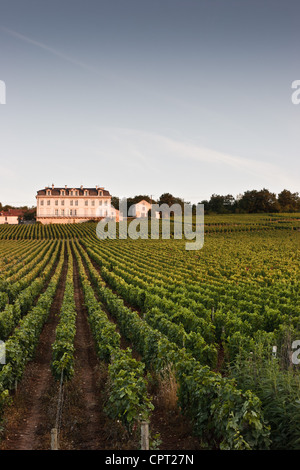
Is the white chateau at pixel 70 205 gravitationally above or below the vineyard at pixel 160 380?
above

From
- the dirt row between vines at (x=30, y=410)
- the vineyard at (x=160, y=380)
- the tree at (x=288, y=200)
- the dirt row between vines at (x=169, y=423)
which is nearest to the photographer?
the vineyard at (x=160, y=380)

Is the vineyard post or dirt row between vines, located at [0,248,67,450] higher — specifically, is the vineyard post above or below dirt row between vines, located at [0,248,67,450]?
above

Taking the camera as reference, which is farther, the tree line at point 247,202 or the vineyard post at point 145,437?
the tree line at point 247,202

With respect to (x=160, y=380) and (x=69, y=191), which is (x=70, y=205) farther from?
(x=160, y=380)

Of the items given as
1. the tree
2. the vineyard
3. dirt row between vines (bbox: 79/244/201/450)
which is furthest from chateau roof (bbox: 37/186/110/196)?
dirt row between vines (bbox: 79/244/201/450)

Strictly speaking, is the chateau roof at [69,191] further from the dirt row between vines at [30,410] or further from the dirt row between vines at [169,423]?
the dirt row between vines at [169,423]

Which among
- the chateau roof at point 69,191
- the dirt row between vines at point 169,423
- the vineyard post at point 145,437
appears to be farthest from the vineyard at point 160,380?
the chateau roof at point 69,191

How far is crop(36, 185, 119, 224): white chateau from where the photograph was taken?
127 m

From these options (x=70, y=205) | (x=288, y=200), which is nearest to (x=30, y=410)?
(x=70, y=205)

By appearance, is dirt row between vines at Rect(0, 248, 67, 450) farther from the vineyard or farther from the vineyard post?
the vineyard post

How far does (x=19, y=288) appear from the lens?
25047mm

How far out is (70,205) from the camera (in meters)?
129

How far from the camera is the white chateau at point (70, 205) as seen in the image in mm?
126750
